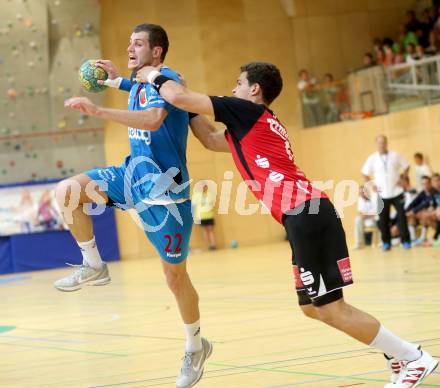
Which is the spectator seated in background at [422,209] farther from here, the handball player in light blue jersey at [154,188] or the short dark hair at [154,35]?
the short dark hair at [154,35]

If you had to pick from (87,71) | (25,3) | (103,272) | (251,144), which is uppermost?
(25,3)

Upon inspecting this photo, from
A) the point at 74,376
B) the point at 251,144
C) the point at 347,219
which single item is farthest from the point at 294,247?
the point at 347,219

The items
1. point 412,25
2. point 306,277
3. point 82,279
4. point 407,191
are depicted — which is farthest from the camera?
point 412,25

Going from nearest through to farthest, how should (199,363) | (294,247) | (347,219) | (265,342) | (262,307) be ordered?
1. (294,247)
2. (199,363)
3. (265,342)
4. (262,307)
5. (347,219)

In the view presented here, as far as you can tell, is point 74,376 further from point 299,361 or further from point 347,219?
point 347,219

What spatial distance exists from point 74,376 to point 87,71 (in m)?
2.45

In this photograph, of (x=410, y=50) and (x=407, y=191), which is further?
(x=410, y=50)

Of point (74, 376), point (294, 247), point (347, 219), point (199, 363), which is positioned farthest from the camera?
point (347, 219)

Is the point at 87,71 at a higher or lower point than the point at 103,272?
higher

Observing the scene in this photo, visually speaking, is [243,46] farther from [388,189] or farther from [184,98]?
[184,98]

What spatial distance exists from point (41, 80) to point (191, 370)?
2024 centimetres

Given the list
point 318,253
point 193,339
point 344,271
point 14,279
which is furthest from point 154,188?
point 14,279

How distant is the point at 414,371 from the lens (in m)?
5.80

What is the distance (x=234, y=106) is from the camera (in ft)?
19.2
